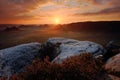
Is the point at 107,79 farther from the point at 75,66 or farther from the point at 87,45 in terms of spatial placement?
the point at 87,45

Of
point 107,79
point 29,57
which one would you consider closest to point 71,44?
point 29,57

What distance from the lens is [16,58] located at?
1036 centimetres

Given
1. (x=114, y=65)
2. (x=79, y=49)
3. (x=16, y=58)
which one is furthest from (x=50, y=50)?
(x=114, y=65)

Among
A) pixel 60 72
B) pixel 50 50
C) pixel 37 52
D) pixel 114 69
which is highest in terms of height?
pixel 60 72

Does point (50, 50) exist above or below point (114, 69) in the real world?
below

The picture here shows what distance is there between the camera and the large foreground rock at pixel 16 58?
9.92 m

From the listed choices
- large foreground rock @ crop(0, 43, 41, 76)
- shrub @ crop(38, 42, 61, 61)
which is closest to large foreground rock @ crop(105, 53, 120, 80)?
shrub @ crop(38, 42, 61, 61)

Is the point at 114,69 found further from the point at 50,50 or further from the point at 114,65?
the point at 50,50

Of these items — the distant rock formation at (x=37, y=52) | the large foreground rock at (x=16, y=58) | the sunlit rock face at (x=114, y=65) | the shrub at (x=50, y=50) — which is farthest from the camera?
the shrub at (x=50, y=50)

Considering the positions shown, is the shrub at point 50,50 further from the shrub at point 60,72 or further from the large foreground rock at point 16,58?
the shrub at point 60,72

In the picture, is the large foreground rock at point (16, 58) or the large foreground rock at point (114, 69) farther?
the large foreground rock at point (16, 58)

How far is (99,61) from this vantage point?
778cm

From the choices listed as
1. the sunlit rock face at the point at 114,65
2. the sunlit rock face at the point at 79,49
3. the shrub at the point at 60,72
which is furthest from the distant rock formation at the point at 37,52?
the shrub at the point at 60,72

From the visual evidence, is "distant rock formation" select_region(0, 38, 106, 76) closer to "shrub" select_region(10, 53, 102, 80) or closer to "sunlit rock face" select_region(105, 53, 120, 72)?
"sunlit rock face" select_region(105, 53, 120, 72)
